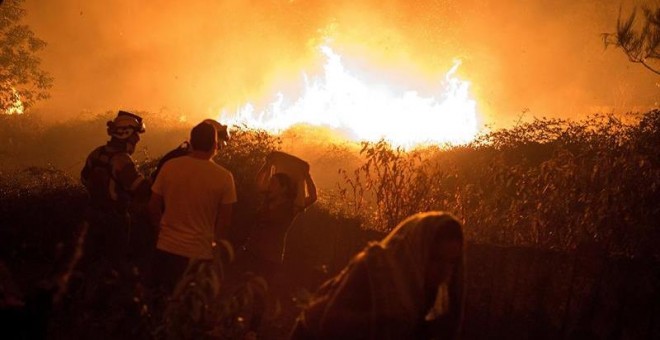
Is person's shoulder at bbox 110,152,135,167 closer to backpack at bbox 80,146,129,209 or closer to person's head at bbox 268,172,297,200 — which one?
backpack at bbox 80,146,129,209

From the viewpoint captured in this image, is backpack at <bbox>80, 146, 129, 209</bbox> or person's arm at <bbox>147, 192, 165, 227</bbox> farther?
backpack at <bbox>80, 146, 129, 209</bbox>

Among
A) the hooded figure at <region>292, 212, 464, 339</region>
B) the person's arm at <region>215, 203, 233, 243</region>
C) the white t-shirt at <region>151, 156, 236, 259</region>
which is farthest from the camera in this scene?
the person's arm at <region>215, 203, 233, 243</region>

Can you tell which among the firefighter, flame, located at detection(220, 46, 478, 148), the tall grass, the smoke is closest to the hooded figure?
the firefighter

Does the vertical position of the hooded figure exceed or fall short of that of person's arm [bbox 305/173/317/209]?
it falls short

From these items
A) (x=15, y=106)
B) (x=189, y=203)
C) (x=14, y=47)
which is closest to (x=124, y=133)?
(x=189, y=203)

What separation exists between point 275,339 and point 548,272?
265cm

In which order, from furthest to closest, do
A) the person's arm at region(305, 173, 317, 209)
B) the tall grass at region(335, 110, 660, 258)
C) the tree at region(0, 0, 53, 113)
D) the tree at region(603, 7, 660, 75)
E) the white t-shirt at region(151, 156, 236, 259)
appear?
the tree at region(0, 0, 53, 113)
the tree at region(603, 7, 660, 75)
the tall grass at region(335, 110, 660, 258)
the person's arm at region(305, 173, 317, 209)
the white t-shirt at region(151, 156, 236, 259)

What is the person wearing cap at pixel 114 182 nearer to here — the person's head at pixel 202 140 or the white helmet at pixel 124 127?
the white helmet at pixel 124 127

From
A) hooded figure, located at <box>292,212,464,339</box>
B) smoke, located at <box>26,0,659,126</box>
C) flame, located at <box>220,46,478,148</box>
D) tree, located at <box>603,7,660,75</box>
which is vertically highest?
smoke, located at <box>26,0,659,126</box>

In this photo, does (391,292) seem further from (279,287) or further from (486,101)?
(486,101)

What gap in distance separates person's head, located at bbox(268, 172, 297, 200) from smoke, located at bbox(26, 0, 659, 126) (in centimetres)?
2667

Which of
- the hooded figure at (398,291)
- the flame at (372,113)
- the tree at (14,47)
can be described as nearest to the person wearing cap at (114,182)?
the hooded figure at (398,291)

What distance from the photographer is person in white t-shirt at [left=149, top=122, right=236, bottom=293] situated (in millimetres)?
4691

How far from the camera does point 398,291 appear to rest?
119 inches
